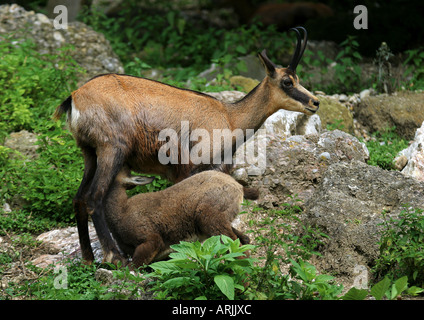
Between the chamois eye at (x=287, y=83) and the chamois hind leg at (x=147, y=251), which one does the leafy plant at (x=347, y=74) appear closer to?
the chamois eye at (x=287, y=83)

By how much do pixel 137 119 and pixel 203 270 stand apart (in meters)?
2.14

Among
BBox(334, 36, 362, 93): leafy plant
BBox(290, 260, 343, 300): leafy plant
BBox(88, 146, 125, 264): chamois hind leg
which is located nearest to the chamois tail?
BBox(88, 146, 125, 264): chamois hind leg

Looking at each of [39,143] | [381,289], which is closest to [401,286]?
[381,289]

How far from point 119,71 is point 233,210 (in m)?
5.86

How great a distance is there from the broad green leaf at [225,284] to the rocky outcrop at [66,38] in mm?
6854

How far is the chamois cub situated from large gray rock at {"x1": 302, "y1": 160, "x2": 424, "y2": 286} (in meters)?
0.96

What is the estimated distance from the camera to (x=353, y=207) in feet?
20.8

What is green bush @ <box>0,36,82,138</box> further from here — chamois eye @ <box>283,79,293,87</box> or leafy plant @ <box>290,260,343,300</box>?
leafy plant @ <box>290,260,343,300</box>

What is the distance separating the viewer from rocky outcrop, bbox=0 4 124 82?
36.1ft

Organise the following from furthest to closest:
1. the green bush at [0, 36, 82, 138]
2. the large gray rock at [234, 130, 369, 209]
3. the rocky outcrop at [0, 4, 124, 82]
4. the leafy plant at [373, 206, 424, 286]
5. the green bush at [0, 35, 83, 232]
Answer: the rocky outcrop at [0, 4, 124, 82]
the green bush at [0, 36, 82, 138]
the green bush at [0, 35, 83, 232]
the large gray rock at [234, 130, 369, 209]
the leafy plant at [373, 206, 424, 286]

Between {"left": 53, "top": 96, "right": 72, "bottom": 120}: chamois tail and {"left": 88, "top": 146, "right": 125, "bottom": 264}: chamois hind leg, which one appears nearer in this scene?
{"left": 88, "top": 146, "right": 125, "bottom": 264}: chamois hind leg

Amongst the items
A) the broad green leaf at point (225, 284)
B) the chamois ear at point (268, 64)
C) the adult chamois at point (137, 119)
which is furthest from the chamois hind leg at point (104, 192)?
the chamois ear at point (268, 64)

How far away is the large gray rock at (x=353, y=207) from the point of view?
5.97 meters
